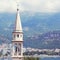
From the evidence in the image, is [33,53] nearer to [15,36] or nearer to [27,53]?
[27,53]

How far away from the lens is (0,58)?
929 centimetres

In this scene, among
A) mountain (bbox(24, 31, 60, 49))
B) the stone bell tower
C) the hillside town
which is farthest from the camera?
mountain (bbox(24, 31, 60, 49))

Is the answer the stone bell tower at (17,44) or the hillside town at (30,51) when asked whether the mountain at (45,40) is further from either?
the stone bell tower at (17,44)

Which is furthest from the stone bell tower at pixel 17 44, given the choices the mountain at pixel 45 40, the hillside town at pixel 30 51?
the mountain at pixel 45 40

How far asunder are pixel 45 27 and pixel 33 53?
142cm

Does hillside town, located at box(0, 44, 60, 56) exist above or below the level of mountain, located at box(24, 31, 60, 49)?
below

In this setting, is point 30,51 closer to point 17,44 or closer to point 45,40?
point 17,44

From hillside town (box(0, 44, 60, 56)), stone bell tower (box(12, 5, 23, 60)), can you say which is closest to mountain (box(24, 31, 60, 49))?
hillside town (box(0, 44, 60, 56))

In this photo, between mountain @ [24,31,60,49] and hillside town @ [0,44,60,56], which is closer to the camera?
hillside town @ [0,44,60,56]

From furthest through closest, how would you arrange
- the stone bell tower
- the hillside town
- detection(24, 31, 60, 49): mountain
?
detection(24, 31, 60, 49): mountain, the hillside town, the stone bell tower

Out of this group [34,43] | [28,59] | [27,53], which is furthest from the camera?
[34,43]

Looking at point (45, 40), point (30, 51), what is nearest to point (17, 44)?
point (30, 51)

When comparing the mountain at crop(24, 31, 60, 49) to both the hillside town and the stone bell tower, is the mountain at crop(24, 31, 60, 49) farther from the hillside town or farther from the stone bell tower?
the stone bell tower

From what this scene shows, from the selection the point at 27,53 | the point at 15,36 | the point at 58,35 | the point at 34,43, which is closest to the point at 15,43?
the point at 15,36
